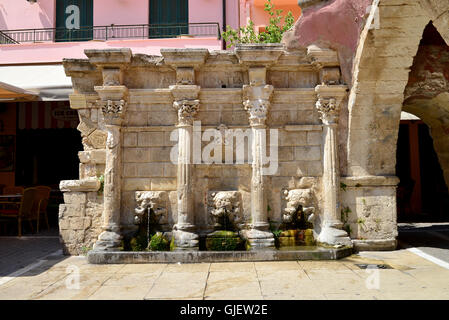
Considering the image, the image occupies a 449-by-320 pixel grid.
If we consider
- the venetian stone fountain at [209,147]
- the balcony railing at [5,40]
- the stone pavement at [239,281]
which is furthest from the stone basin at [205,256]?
the balcony railing at [5,40]

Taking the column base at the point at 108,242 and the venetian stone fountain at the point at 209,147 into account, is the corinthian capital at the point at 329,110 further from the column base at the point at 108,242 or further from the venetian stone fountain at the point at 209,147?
the column base at the point at 108,242

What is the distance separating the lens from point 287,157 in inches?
219

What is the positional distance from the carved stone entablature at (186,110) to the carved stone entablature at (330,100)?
1.94 meters

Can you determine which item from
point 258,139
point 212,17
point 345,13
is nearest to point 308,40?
point 345,13

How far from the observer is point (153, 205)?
534 cm

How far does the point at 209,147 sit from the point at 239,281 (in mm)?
2267

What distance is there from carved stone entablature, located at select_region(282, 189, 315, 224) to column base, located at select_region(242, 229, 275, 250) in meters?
0.39

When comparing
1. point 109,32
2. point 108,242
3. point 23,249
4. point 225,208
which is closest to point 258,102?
point 225,208

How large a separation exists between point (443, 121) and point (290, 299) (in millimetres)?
5325

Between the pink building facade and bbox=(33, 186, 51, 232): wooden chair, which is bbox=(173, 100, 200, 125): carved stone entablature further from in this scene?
the pink building facade

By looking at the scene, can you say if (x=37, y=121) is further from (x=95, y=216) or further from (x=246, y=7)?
(x=246, y=7)

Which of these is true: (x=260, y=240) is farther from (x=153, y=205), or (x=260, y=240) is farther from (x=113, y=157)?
(x=113, y=157)

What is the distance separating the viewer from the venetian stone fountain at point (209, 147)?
5359mm

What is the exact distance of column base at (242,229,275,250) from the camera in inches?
202
